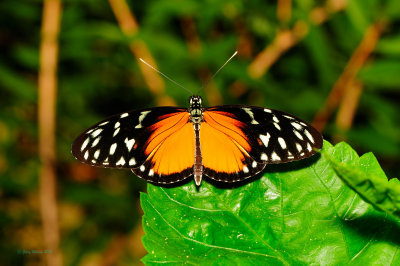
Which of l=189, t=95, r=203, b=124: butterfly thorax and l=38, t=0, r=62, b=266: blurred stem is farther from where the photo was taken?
l=38, t=0, r=62, b=266: blurred stem

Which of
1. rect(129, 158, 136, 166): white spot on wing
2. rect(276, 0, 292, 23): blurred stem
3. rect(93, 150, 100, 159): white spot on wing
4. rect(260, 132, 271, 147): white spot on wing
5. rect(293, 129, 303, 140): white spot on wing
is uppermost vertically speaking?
rect(276, 0, 292, 23): blurred stem

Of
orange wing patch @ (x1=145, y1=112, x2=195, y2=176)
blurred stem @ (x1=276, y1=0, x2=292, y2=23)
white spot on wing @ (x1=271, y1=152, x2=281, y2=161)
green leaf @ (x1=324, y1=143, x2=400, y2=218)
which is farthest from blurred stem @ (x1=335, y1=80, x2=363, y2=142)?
green leaf @ (x1=324, y1=143, x2=400, y2=218)

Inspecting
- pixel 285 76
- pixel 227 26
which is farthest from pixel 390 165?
pixel 227 26

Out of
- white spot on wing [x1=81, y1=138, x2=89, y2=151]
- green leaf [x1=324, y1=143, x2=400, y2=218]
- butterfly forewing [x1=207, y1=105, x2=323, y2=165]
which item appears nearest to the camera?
green leaf [x1=324, y1=143, x2=400, y2=218]

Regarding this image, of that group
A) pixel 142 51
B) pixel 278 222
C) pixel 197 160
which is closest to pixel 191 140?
pixel 197 160

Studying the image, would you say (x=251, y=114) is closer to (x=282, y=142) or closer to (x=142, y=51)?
(x=282, y=142)

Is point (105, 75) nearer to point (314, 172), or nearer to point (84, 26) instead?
point (84, 26)

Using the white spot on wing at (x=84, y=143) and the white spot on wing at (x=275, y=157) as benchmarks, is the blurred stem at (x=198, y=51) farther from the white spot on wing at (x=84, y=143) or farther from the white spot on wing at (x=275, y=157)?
the white spot on wing at (x=275, y=157)

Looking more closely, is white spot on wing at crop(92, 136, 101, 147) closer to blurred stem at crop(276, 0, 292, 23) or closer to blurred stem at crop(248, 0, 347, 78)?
blurred stem at crop(248, 0, 347, 78)
